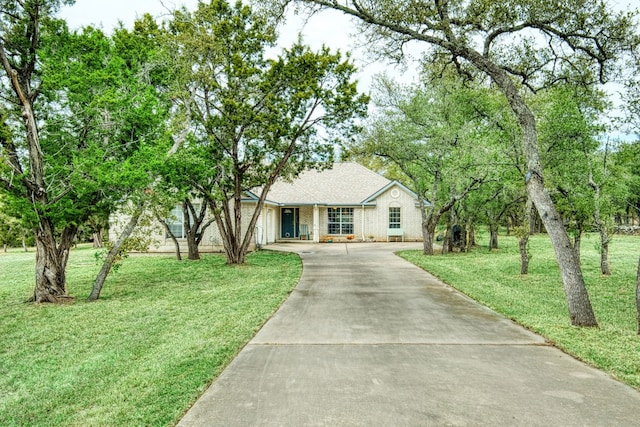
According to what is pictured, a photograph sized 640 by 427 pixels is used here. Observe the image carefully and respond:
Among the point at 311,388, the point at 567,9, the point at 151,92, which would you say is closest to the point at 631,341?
the point at 311,388

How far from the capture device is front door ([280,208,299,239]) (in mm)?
28125

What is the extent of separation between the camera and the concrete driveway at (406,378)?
354cm

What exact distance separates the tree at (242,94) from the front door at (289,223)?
38.7 ft

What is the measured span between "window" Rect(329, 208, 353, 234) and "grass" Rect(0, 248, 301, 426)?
15562 mm

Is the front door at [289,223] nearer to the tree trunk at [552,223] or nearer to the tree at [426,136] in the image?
the tree at [426,136]

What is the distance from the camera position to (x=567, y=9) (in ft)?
23.8

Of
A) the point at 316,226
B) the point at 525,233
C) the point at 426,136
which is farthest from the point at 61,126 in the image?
the point at 316,226

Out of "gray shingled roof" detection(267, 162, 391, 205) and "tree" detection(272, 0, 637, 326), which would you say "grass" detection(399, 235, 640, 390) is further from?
"gray shingled roof" detection(267, 162, 391, 205)

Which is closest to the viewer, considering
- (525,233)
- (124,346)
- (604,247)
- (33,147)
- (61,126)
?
(124,346)

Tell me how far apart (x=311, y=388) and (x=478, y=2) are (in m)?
7.29

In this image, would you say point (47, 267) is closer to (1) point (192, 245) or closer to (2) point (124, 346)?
(2) point (124, 346)

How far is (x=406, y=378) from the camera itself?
14.3 feet

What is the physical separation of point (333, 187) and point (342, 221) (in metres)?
2.70

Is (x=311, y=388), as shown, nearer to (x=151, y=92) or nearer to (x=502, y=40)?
(x=502, y=40)
